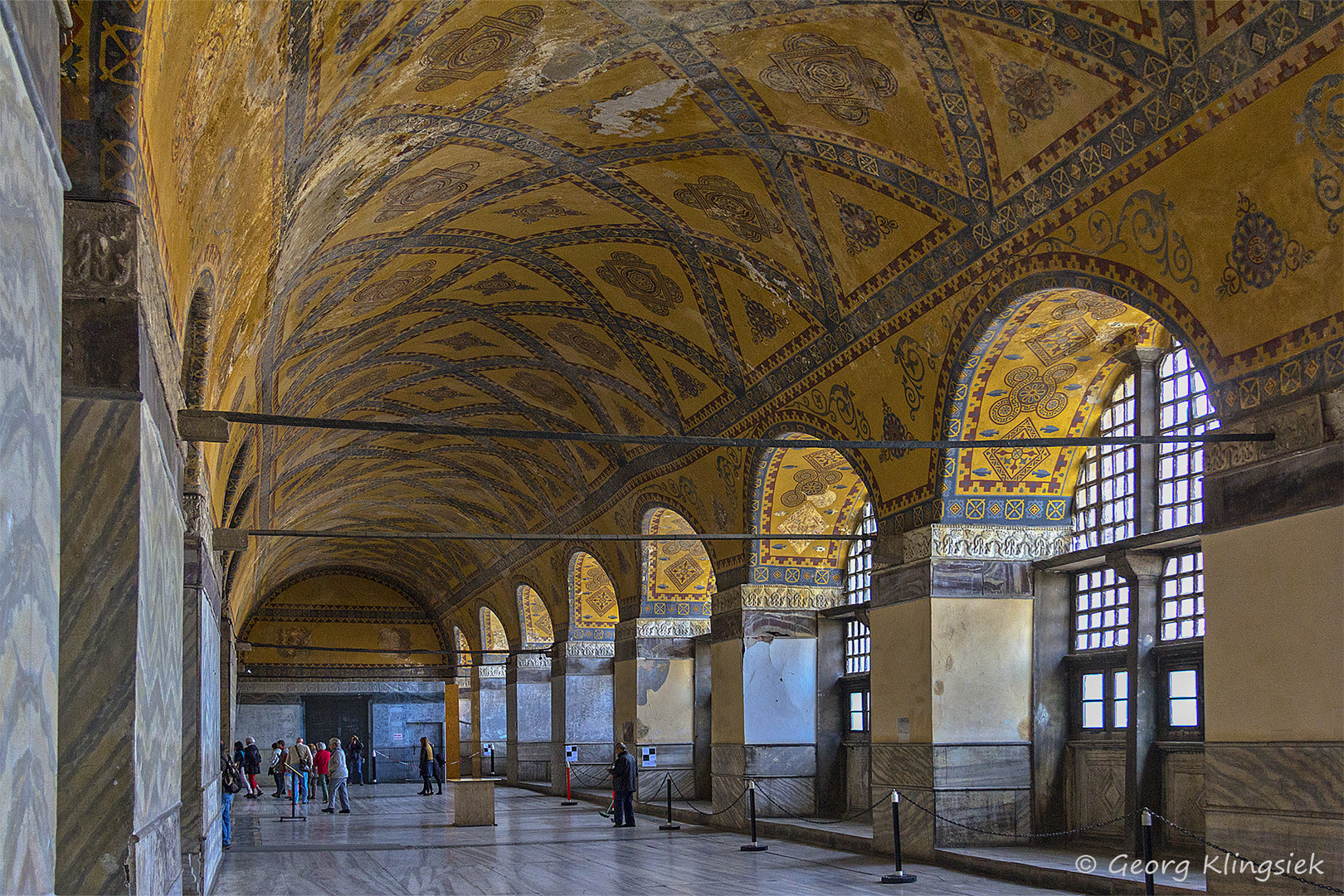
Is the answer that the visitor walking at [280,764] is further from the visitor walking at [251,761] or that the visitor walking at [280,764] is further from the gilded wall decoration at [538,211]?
the gilded wall decoration at [538,211]

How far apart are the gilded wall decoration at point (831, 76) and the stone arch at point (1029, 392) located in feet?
7.08

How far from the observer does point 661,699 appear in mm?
21906

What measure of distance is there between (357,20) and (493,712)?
30171mm

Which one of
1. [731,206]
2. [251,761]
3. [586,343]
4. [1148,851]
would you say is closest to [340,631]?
[251,761]

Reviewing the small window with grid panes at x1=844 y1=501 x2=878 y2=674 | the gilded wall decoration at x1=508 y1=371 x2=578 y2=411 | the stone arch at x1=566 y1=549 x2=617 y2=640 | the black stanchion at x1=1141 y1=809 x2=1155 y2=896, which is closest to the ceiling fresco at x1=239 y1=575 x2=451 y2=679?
the stone arch at x1=566 y1=549 x2=617 y2=640

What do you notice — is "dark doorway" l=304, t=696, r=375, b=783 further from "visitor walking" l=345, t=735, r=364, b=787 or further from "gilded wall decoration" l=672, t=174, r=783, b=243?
"gilded wall decoration" l=672, t=174, r=783, b=243

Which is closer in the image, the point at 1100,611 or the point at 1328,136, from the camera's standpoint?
the point at 1328,136

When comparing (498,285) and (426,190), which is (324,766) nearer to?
(498,285)

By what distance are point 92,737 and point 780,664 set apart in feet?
44.5

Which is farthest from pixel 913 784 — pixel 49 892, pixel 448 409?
pixel 448 409

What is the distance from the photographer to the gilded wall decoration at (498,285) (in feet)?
56.1

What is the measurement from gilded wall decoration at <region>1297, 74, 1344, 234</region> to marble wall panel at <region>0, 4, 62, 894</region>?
7448 millimetres

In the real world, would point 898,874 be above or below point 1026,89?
below

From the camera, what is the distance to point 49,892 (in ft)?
9.75
